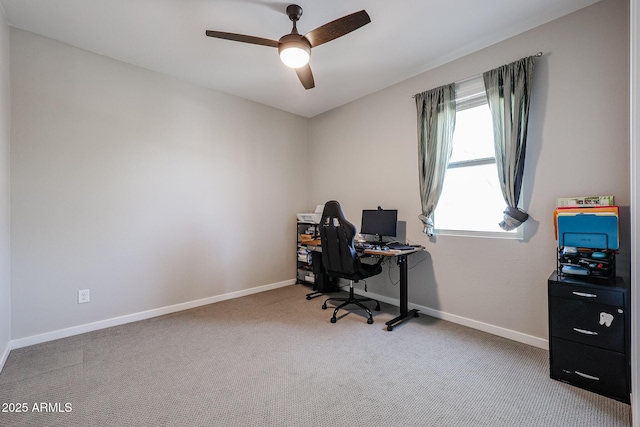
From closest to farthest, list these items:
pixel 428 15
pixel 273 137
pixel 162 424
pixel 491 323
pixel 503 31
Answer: pixel 162 424 < pixel 428 15 < pixel 503 31 < pixel 491 323 < pixel 273 137

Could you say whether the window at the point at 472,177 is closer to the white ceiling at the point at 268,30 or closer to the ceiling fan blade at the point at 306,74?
the white ceiling at the point at 268,30

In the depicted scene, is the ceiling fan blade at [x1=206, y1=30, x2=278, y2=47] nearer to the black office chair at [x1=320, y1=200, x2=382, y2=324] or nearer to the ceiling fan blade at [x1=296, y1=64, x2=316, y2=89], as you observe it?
the ceiling fan blade at [x1=296, y1=64, x2=316, y2=89]

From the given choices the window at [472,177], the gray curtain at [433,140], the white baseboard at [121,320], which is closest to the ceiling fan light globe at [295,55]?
the gray curtain at [433,140]

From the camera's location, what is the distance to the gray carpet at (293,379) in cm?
161

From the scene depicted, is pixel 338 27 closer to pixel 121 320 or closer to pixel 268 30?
pixel 268 30

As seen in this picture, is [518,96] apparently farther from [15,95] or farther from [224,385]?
[15,95]

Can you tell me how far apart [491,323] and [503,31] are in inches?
106

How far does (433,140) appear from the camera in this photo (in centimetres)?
305

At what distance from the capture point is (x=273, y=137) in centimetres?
430

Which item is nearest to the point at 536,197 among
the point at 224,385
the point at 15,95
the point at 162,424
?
the point at 224,385

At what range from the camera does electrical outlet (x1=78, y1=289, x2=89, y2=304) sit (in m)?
2.72

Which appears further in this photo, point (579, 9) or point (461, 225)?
point (461, 225)

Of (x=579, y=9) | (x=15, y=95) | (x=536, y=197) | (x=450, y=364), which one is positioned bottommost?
(x=450, y=364)

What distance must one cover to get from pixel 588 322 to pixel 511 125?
1.62 metres
